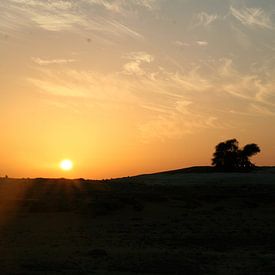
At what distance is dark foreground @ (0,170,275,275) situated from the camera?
55.3 feet

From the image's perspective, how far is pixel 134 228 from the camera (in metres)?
26.1

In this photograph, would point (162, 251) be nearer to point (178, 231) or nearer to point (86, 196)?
point (178, 231)

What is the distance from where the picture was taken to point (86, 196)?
3553 cm

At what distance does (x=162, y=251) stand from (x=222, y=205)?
16396 millimetres

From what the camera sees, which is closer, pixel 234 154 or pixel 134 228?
pixel 134 228

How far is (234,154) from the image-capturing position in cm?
7281

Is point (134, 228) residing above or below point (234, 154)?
below

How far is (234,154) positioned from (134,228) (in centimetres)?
4850

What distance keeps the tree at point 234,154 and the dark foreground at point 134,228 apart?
1078 inches

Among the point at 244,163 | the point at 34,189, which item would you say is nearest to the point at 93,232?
the point at 34,189

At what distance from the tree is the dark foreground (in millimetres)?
27387

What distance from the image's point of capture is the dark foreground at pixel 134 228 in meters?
16.9

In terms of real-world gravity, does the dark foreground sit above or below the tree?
below

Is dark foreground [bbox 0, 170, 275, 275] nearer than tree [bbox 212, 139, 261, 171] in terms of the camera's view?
Yes
